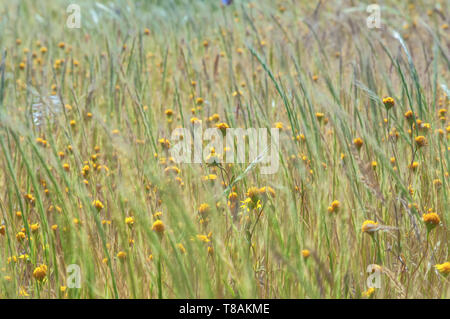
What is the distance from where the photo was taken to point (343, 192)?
102cm

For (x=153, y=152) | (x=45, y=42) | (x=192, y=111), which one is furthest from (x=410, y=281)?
(x=45, y=42)

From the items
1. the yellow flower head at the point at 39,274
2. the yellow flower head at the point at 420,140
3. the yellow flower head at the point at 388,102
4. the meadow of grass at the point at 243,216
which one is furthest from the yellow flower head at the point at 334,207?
the yellow flower head at the point at 39,274

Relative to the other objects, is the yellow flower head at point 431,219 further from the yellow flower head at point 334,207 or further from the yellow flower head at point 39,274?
the yellow flower head at point 39,274

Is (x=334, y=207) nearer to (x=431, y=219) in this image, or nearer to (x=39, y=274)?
(x=431, y=219)

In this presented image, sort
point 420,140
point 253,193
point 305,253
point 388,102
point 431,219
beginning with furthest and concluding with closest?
point 388,102 < point 420,140 < point 253,193 < point 431,219 < point 305,253

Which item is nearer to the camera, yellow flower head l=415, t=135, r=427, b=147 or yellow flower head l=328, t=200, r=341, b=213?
yellow flower head l=328, t=200, r=341, b=213

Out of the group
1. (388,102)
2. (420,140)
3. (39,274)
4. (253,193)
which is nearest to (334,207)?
(253,193)

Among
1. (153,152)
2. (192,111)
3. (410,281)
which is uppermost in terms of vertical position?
(192,111)

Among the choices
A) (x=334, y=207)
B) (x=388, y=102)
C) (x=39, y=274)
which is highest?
(x=388, y=102)

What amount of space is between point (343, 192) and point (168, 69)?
197cm

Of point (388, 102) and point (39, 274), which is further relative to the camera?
point (388, 102)

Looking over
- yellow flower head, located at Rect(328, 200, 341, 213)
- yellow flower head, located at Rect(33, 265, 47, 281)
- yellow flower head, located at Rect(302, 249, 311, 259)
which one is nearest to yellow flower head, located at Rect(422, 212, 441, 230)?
yellow flower head, located at Rect(328, 200, 341, 213)

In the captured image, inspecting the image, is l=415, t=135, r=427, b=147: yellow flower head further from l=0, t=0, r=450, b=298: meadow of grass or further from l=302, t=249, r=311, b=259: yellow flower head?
l=302, t=249, r=311, b=259: yellow flower head
